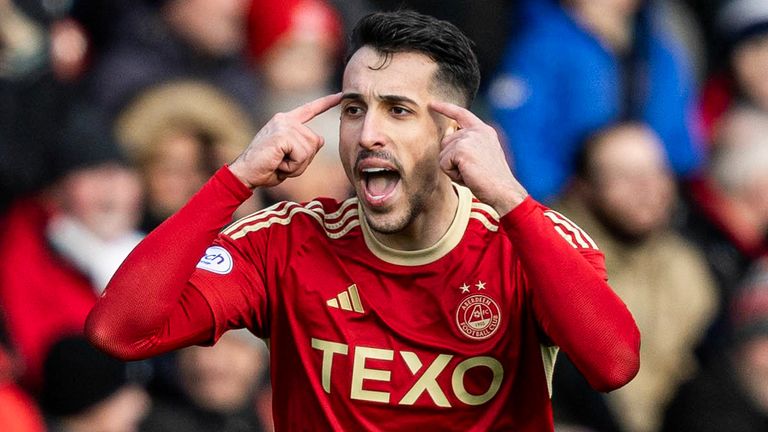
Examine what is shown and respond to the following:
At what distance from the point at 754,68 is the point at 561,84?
4.12 feet

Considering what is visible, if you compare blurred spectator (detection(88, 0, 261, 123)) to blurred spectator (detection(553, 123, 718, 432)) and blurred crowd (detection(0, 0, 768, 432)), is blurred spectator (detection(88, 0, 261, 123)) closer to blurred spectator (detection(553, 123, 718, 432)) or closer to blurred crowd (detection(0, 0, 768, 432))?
blurred crowd (detection(0, 0, 768, 432))

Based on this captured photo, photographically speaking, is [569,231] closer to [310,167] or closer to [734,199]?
[310,167]

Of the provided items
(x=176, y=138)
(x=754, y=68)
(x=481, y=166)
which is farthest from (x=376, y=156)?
(x=754, y=68)

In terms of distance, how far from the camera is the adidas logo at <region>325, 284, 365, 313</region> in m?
4.33

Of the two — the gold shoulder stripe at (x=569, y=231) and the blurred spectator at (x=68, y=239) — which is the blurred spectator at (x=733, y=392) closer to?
the blurred spectator at (x=68, y=239)

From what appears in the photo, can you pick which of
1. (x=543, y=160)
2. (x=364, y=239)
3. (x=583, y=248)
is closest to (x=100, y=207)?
(x=543, y=160)

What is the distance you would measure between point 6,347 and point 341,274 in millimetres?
2390

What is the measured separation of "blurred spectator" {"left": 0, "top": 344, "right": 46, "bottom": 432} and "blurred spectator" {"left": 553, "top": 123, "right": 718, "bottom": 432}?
2509 mm

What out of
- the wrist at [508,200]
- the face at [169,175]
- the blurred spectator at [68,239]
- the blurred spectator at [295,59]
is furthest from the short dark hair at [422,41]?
the blurred spectator at [295,59]

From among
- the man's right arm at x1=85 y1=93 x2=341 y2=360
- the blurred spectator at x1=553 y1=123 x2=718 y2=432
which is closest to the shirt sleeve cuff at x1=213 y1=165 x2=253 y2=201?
the man's right arm at x1=85 y1=93 x2=341 y2=360

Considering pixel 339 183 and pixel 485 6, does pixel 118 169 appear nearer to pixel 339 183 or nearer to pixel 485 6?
pixel 339 183

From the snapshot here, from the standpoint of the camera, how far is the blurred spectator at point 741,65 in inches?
311

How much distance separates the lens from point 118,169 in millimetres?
6617

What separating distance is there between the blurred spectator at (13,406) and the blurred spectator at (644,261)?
2.51 meters
